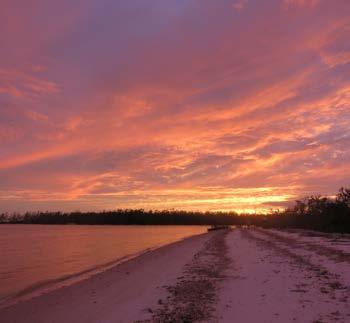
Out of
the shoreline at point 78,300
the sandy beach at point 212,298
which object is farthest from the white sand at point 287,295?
the shoreline at point 78,300

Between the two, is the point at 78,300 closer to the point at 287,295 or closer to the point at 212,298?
the point at 212,298

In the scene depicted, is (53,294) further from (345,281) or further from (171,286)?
(345,281)

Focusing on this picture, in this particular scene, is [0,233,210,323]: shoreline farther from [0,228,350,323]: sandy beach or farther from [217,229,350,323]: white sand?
[217,229,350,323]: white sand

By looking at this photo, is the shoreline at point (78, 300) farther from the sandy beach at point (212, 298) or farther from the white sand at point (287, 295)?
the white sand at point (287, 295)

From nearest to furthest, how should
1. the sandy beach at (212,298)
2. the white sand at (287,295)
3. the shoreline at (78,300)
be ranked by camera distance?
the white sand at (287,295)
the sandy beach at (212,298)
the shoreline at (78,300)

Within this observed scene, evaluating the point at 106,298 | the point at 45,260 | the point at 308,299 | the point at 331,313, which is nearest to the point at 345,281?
the point at 308,299

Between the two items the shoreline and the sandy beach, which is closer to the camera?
the sandy beach

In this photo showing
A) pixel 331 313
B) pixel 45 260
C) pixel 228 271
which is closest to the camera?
pixel 331 313

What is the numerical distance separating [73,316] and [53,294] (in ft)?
21.2

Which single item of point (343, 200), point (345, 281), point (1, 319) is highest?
point (343, 200)

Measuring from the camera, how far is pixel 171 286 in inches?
674

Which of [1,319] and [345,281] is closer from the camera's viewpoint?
[1,319]

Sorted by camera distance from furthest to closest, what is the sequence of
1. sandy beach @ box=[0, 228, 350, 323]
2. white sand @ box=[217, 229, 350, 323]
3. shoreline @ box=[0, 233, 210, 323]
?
shoreline @ box=[0, 233, 210, 323] < sandy beach @ box=[0, 228, 350, 323] < white sand @ box=[217, 229, 350, 323]

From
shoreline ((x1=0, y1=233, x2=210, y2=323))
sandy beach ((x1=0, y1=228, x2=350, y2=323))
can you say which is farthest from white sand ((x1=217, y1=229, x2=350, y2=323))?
shoreline ((x1=0, y1=233, x2=210, y2=323))
